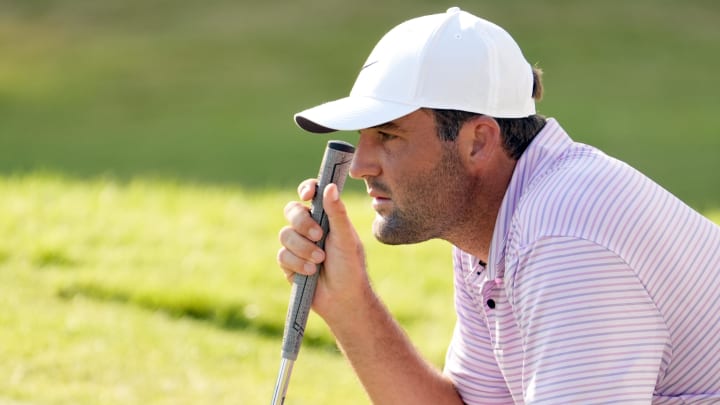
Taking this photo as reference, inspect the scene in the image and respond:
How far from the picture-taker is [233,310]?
6.03 metres

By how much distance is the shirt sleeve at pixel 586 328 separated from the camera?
2.28 m

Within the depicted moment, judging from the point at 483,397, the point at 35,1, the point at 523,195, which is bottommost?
the point at 35,1

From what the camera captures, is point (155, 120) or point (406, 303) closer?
point (406, 303)

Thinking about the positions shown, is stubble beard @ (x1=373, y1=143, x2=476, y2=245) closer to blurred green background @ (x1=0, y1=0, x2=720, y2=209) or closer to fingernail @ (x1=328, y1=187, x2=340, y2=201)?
fingernail @ (x1=328, y1=187, x2=340, y2=201)

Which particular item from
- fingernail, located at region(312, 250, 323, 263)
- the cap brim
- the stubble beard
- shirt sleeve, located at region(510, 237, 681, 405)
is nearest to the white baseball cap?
the cap brim

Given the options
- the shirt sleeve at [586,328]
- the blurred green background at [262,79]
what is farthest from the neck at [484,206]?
the blurred green background at [262,79]

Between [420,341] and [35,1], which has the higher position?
[420,341]

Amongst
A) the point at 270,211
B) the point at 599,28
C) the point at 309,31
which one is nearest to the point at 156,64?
the point at 309,31

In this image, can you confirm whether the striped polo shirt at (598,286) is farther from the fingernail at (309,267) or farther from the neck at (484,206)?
the fingernail at (309,267)

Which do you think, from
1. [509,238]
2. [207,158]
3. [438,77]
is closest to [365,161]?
[438,77]

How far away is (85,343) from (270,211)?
2482 millimetres

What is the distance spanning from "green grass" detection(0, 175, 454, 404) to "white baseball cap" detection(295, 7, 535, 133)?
2.19 meters

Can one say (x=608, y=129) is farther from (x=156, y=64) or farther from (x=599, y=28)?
(x=156, y=64)

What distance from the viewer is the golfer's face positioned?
2646 mm
